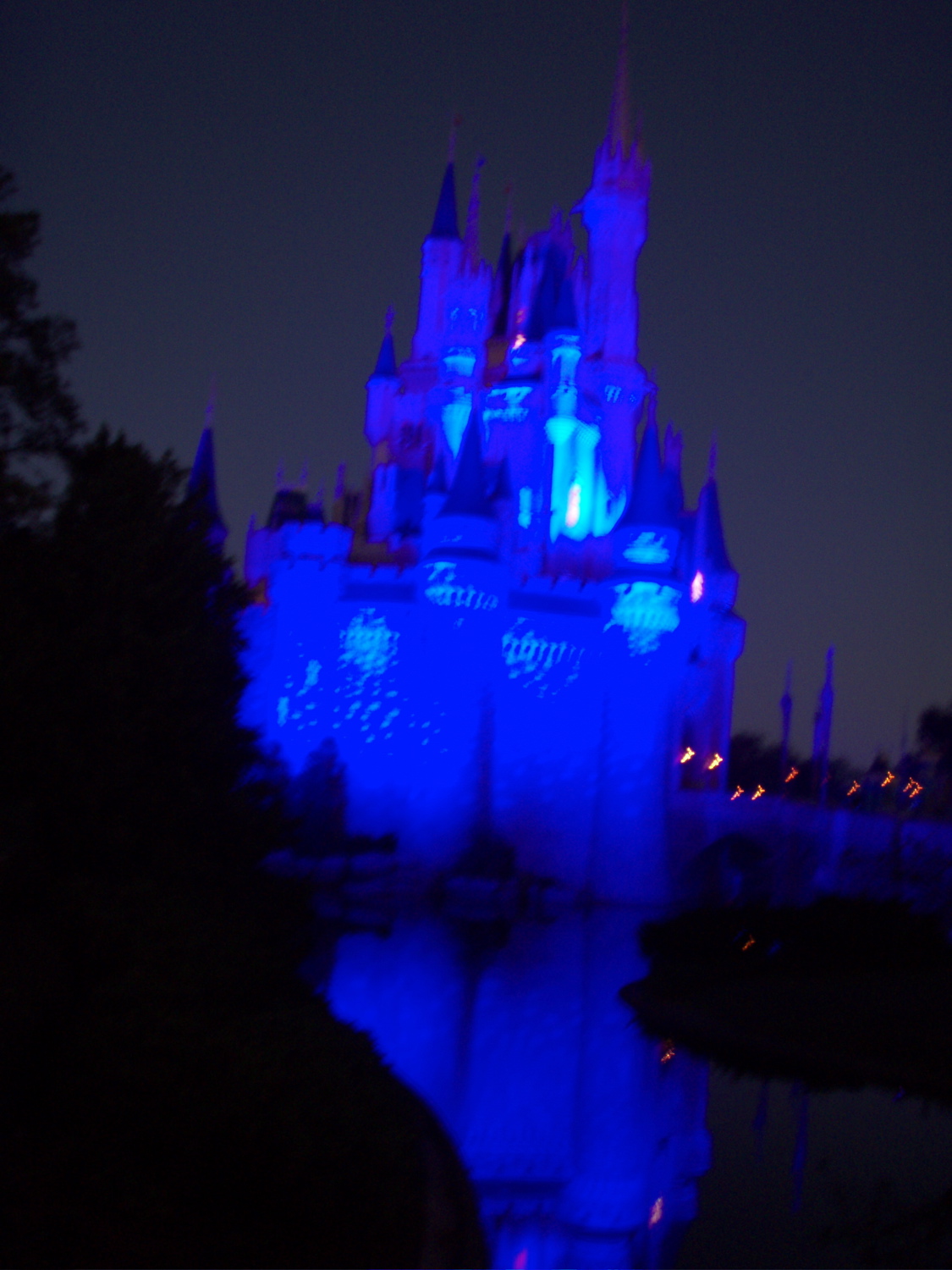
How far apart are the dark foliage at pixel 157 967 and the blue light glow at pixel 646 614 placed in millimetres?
16858

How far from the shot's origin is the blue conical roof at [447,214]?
40656 mm

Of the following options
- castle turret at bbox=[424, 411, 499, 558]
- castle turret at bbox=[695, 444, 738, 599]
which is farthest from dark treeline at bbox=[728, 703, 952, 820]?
castle turret at bbox=[424, 411, 499, 558]

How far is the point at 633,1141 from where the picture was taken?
1140 cm

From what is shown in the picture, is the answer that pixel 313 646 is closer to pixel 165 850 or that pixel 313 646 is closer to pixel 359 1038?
pixel 165 850

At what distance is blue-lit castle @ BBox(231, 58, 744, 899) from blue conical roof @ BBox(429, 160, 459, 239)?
2.69 metres

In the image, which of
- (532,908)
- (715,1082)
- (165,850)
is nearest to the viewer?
(165,850)

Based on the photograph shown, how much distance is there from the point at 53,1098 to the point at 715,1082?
793 cm

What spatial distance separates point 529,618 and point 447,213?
50.0ft

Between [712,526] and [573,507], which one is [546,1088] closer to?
[573,507]

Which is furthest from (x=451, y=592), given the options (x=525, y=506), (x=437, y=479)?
(x=525, y=506)

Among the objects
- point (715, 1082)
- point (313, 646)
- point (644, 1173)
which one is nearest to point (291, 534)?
point (313, 646)

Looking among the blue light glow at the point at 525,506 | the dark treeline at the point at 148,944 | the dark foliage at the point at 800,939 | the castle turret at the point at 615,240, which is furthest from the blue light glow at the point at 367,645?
the dark treeline at the point at 148,944

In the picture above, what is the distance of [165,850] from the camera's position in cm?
1227

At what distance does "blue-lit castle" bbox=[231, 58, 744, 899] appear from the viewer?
31.5m
